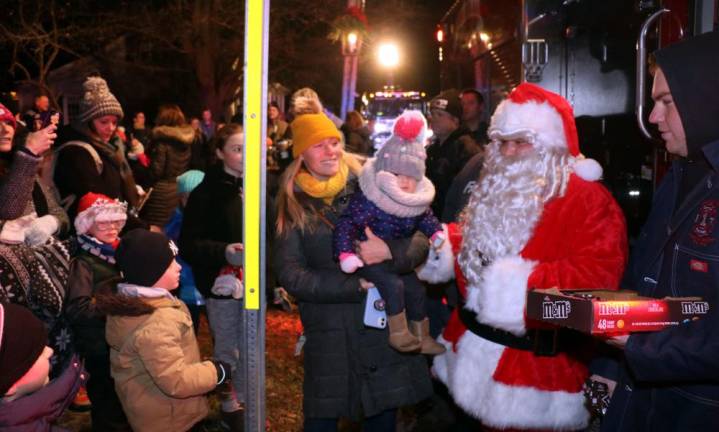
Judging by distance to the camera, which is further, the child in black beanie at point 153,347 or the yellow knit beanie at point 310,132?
the yellow knit beanie at point 310,132

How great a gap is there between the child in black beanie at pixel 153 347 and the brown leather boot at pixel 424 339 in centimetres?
101

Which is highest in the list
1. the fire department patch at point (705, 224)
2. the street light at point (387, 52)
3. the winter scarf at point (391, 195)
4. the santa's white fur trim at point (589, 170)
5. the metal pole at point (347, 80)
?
the street light at point (387, 52)

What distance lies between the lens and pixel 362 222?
147 inches

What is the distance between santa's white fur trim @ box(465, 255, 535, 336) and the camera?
3367 mm

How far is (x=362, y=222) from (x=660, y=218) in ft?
4.85

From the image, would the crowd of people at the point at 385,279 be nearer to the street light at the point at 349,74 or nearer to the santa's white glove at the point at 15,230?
the santa's white glove at the point at 15,230

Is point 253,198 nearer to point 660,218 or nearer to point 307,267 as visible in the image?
point 307,267

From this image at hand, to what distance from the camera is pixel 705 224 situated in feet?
7.89

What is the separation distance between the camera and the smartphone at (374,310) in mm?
3715

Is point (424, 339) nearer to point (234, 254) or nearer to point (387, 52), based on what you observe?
point (234, 254)

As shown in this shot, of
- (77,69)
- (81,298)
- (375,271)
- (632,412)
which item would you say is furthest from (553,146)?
(77,69)

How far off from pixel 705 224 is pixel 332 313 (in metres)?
1.93

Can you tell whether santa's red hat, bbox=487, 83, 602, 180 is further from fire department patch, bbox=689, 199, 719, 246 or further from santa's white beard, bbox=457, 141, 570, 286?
fire department patch, bbox=689, 199, 719, 246

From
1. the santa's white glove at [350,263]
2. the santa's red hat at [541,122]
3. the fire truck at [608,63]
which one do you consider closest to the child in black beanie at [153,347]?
the santa's white glove at [350,263]
